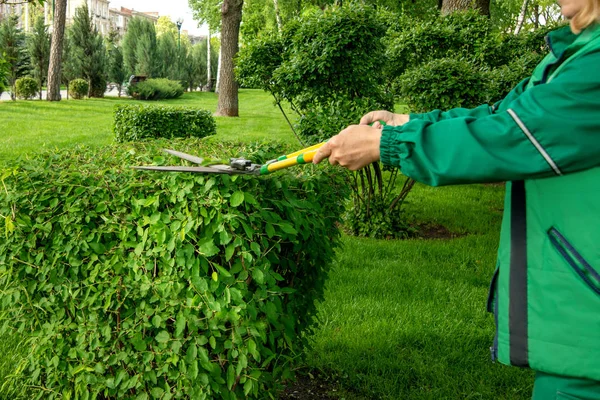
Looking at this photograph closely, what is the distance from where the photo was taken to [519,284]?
1706 millimetres

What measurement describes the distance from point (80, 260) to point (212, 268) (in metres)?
0.64

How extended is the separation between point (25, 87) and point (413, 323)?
25548 mm

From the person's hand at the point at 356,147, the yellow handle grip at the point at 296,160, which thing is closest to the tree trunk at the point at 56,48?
the yellow handle grip at the point at 296,160

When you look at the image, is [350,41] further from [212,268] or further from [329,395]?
[212,268]

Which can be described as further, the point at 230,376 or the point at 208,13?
the point at 208,13

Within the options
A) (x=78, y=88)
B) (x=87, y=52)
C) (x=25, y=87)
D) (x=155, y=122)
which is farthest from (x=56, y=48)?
(x=155, y=122)

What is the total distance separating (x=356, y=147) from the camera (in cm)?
178

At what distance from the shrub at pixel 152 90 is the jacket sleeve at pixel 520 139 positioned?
104 feet

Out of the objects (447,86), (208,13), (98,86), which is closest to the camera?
(447,86)

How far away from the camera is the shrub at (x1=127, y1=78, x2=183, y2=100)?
3184cm

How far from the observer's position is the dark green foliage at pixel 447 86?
20.6 ft

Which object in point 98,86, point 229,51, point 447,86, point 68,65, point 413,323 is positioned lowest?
point 413,323

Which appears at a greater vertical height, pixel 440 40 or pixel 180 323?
pixel 440 40

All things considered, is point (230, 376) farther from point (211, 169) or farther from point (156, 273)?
point (211, 169)
